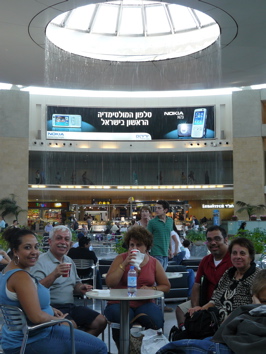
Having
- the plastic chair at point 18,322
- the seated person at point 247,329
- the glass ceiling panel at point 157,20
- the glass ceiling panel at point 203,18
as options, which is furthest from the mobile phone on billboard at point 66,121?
the seated person at point 247,329

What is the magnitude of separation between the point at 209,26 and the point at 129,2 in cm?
211

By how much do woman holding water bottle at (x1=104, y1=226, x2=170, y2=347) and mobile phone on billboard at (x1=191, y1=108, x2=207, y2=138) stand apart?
29842 millimetres

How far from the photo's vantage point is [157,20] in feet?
41.8

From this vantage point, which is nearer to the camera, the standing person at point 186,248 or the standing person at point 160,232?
the standing person at point 160,232

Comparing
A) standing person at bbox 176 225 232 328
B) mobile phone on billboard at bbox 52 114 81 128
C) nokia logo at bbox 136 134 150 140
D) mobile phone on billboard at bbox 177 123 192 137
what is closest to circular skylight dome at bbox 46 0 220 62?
standing person at bbox 176 225 232 328

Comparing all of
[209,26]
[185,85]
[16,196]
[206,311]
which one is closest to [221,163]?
[16,196]

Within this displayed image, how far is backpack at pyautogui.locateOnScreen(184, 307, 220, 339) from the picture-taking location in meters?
3.78

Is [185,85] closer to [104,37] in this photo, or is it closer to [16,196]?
[104,37]

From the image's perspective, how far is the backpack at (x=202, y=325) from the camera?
378 centimetres

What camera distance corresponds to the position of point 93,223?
101 feet

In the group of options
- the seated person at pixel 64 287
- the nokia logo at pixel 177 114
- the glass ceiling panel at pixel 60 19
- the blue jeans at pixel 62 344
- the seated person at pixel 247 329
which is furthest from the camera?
the nokia logo at pixel 177 114

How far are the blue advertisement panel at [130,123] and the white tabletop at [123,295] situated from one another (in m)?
30.3

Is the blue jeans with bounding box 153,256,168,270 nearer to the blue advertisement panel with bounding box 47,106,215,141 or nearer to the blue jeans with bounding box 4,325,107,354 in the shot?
the blue jeans with bounding box 4,325,107,354

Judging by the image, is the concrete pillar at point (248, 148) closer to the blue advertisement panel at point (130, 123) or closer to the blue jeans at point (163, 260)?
the blue advertisement panel at point (130, 123)
